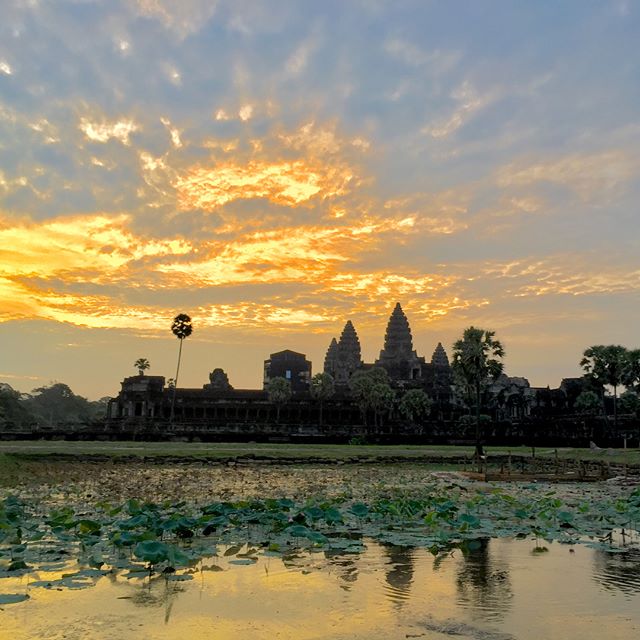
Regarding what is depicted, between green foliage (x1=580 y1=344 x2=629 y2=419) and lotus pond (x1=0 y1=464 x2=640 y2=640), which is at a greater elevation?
green foliage (x1=580 y1=344 x2=629 y2=419)

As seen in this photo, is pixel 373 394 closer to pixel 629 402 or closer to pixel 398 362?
pixel 629 402

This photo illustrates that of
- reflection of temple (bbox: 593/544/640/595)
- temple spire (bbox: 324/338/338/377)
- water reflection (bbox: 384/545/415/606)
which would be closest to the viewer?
water reflection (bbox: 384/545/415/606)

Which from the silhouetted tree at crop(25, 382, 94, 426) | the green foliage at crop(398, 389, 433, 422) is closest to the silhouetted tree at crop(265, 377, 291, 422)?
the green foliage at crop(398, 389, 433, 422)

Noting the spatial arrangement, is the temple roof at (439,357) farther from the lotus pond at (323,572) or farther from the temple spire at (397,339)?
the lotus pond at (323,572)

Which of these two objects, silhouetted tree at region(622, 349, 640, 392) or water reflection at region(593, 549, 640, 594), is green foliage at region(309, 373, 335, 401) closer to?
silhouetted tree at region(622, 349, 640, 392)

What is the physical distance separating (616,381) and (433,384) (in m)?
47.3

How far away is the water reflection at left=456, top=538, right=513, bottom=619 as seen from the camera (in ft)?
23.2

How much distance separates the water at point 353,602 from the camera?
6.15m

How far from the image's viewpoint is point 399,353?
397 feet

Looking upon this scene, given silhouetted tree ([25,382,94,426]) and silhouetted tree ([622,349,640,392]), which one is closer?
silhouetted tree ([622,349,640,392])

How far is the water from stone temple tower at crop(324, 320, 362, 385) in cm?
11535

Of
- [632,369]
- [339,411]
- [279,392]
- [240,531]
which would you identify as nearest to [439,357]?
[339,411]

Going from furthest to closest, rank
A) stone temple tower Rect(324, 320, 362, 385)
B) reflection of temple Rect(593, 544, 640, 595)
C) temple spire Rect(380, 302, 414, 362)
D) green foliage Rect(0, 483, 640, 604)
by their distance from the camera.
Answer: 1. stone temple tower Rect(324, 320, 362, 385)
2. temple spire Rect(380, 302, 414, 362)
3. green foliage Rect(0, 483, 640, 604)
4. reflection of temple Rect(593, 544, 640, 595)

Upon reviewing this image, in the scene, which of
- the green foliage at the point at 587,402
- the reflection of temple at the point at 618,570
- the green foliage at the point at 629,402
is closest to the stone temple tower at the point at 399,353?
the green foliage at the point at 587,402
